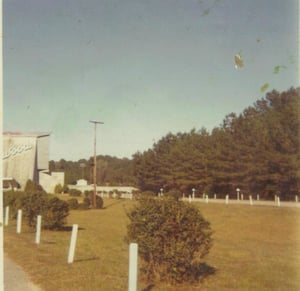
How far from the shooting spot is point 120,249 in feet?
48.6

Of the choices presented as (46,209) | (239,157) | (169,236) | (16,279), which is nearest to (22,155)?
(239,157)

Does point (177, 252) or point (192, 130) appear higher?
point (192, 130)

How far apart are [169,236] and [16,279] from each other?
3.17 meters

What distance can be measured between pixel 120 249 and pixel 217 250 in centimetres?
313

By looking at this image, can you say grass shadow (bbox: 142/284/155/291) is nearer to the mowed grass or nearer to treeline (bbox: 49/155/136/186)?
the mowed grass

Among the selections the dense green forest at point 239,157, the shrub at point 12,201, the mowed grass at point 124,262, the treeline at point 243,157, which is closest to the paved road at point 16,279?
the mowed grass at point 124,262

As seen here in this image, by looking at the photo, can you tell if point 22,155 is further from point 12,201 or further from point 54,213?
point 54,213

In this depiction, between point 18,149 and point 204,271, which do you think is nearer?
point 204,271

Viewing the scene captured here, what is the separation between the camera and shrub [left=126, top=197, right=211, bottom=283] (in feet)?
26.4

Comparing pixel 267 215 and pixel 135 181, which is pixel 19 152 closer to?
pixel 135 181

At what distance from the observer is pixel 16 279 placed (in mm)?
8961

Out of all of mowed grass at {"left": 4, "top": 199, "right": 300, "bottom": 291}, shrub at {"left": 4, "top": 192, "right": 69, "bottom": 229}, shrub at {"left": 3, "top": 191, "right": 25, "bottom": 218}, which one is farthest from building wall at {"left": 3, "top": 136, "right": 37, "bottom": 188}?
mowed grass at {"left": 4, "top": 199, "right": 300, "bottom": 291}

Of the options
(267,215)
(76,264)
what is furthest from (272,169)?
(76,264)

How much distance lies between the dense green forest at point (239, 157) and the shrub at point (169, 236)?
23955 millimetres
